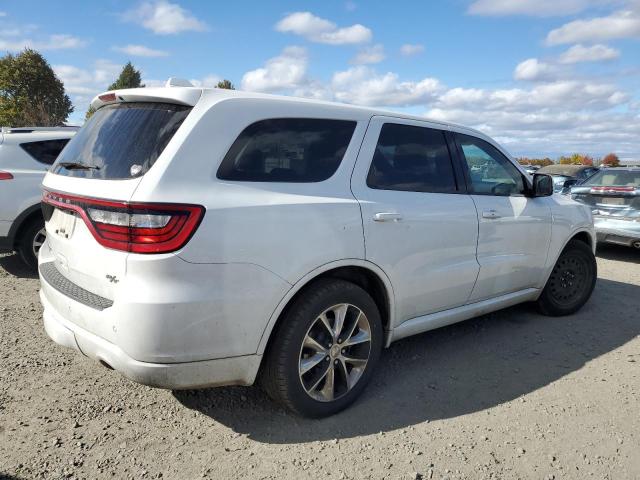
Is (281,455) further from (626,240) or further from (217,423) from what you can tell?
(626,240)

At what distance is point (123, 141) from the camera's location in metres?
2.61

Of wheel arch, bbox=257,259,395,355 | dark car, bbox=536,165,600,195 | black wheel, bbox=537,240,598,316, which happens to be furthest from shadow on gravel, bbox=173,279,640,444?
dark car, bbox=536,165,600,195

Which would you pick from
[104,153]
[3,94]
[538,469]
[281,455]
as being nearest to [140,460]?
[281,455]

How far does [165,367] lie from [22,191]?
4.34 metres

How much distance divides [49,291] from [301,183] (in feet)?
5.17

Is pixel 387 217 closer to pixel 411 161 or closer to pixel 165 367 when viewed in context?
pixel 411 161

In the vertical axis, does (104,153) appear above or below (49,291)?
above

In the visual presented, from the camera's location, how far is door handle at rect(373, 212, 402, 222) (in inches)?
118

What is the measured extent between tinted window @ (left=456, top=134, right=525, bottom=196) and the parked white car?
15.2 feet

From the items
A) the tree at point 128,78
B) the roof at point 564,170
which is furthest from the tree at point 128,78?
the roof at point 564,170

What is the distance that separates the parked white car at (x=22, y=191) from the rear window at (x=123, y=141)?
3.19 meters

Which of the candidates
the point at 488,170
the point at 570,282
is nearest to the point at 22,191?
the point at 488,170

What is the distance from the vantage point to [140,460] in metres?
2.53

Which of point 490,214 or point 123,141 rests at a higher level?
point 123,141
